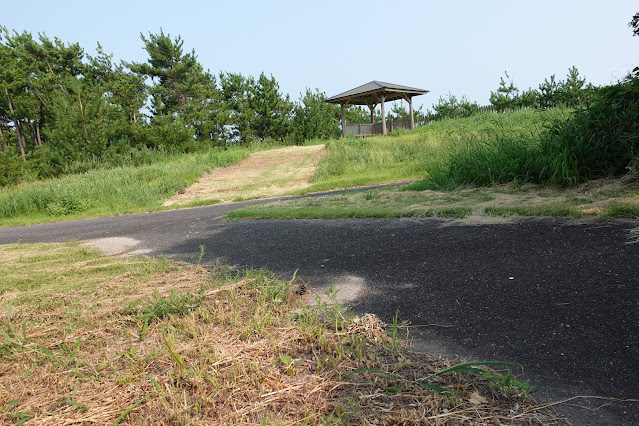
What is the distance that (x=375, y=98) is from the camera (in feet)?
77.9

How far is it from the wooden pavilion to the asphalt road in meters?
18.1

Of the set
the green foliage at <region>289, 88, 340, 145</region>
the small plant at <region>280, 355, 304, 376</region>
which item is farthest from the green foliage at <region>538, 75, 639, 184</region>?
the green foliage at <region>289, 88, 340, 145</region>

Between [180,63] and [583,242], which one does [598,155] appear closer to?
[583,242]

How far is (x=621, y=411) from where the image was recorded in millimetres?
1388

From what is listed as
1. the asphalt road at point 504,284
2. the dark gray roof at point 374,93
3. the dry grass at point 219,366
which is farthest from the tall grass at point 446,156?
the dry grass at point 219,366

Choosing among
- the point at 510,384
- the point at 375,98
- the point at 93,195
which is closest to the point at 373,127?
the point at 375,98

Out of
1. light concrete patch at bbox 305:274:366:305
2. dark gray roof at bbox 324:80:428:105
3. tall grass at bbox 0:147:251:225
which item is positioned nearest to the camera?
light concrete patch at bbox 305:274:366:305

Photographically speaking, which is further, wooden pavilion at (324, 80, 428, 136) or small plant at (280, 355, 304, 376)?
wooden pavilion at (324, 80, 428, 136)

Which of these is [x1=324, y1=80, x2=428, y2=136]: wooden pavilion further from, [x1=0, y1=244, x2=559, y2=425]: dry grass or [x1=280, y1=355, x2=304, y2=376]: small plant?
[x1=280, y1=355, x2=304, y2=376]: small plant

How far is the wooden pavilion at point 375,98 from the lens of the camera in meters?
21.6

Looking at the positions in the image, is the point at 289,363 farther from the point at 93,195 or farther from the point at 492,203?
the point at 93,195

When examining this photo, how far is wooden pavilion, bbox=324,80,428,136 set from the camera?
21594 mm

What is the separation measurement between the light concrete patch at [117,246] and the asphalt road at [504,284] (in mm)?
360

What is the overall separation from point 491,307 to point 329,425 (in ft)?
4.48
